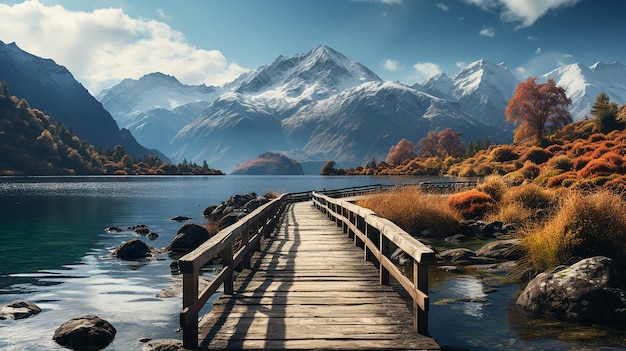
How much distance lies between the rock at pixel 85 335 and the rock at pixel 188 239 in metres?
11.8

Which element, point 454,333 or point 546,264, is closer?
point 454,333

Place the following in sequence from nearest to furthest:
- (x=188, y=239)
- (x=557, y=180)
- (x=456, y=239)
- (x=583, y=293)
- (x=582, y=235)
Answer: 1. (x=583, y=293)
2. (x=582, y=235)
3. (x=456, y=239)
4. (x=188, y=239)
5. (x=557, y=180)

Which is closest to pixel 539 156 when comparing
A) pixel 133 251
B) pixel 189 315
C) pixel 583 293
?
pixel 133 251

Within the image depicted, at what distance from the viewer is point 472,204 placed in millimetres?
25531

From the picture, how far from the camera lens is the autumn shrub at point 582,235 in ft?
38.7

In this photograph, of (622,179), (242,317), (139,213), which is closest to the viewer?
(242,317)

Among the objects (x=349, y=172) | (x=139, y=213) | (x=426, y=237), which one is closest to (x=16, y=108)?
(x=349, y=172)

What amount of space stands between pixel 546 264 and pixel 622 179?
20600mm

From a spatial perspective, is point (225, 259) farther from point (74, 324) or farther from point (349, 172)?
point (349, 172)

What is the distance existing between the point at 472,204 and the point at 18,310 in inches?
857

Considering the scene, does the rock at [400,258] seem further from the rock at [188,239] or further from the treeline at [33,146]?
the treeline at [33,146]

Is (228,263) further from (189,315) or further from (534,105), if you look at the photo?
(534,105)

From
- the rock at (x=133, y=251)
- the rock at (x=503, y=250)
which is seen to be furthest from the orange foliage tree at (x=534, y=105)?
the rock at (x=133, y=251)

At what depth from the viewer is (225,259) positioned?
7.85m
